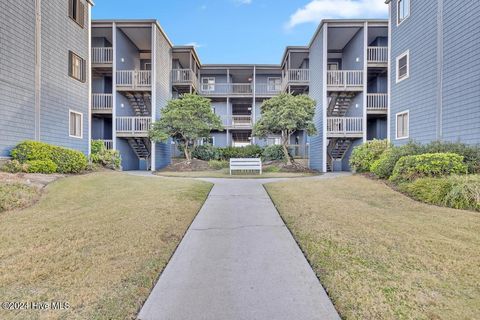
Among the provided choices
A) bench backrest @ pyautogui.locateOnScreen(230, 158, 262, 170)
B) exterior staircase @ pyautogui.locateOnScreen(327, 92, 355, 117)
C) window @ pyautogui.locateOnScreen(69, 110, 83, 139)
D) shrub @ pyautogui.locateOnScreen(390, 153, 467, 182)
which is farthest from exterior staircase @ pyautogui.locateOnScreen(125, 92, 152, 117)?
shrub @ pyautogui.locateOnScreen(390, 153, 467, 182)

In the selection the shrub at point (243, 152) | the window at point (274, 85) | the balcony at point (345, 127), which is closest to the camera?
the balcony at point (345, 127)

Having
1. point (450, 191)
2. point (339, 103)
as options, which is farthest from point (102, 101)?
point (450, 191)

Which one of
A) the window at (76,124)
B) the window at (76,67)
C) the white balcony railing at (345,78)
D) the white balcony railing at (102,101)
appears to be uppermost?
the white balcony railing at (345,78)

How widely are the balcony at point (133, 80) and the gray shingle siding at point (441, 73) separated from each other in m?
15.0

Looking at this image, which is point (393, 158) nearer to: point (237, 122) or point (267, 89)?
point (237, 122)

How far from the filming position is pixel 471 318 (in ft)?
8.26

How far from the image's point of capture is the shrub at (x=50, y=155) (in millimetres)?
10023

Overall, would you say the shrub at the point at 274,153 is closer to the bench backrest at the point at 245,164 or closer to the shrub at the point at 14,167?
the bench backrest at the point at 245,164

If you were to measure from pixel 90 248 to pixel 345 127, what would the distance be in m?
17.0

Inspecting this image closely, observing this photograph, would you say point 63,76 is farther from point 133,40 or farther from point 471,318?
point 471,318

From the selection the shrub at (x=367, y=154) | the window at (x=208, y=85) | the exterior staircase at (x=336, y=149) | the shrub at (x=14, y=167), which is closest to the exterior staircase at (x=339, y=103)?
the exterior staircase at (x=336, y=149)

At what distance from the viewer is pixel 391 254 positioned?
3.95m

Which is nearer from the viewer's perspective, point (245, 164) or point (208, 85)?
point (245, 164)

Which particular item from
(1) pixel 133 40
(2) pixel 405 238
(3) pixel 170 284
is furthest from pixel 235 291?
(1) pixel 133 40
